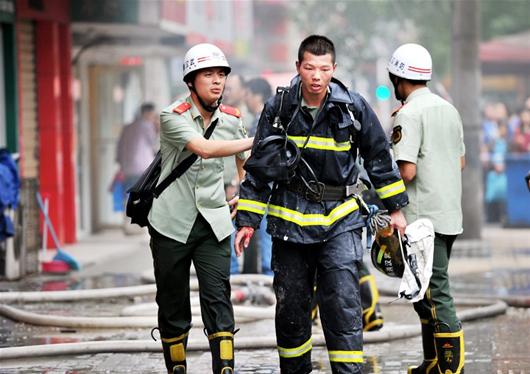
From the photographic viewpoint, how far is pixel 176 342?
746cm

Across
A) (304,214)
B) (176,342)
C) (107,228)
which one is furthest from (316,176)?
(107,228)

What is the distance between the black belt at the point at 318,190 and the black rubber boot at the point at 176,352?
1.16 metres

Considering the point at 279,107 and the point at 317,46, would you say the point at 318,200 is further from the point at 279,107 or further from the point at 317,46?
the point at 317,46

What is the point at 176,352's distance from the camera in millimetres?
7461

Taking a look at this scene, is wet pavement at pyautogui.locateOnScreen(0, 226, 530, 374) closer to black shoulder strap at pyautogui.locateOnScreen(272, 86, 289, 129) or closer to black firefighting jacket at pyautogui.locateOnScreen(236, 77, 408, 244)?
black firefighting jacket at pyautogui.locateOnScreen(236, 77, 408, 244)

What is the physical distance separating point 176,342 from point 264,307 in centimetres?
316

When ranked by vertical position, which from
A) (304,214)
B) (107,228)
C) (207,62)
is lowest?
(107,228)

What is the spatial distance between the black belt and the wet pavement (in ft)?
5.36

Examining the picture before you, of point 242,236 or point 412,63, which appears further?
point 412,63

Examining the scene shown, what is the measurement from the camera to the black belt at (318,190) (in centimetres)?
687

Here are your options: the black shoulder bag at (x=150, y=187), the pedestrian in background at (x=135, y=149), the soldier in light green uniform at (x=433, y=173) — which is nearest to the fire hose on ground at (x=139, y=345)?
the black shoulder bag at (x=150, y=187)

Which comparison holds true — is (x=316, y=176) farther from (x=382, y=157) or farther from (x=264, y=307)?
(x=264, y=307)

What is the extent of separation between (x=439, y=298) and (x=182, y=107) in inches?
69.5

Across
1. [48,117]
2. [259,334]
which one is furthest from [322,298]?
[48,117]
